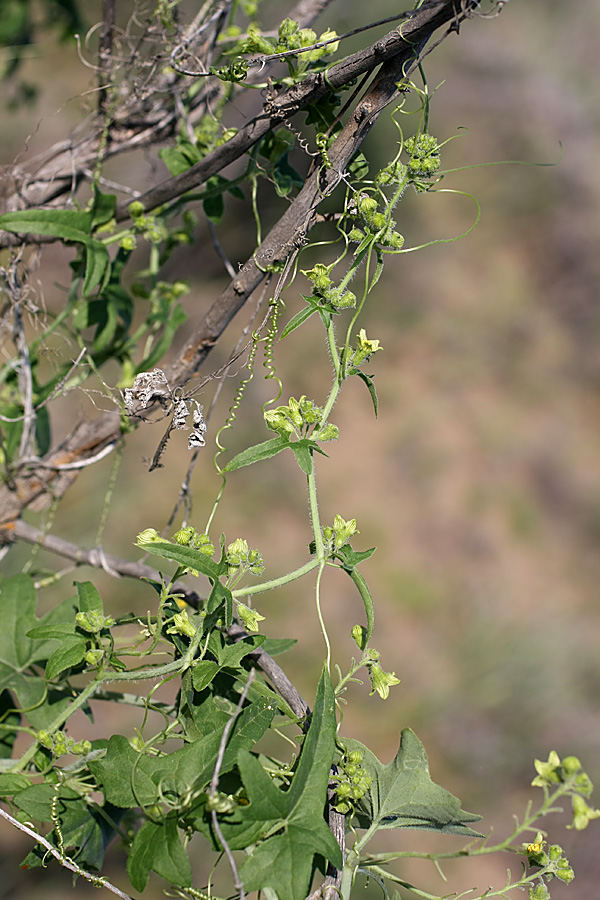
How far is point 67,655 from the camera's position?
737mm

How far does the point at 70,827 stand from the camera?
0.76m

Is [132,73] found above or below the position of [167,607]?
above

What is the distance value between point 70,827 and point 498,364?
4.63 metres

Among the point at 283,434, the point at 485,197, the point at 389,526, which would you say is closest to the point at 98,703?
the point at 389,526

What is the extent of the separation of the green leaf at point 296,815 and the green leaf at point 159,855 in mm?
59

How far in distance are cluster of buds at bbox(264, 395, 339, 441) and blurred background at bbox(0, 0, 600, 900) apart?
1737mm

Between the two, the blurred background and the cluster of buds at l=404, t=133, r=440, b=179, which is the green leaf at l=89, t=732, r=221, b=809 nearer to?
the cluster of buds at l=404, t=133, r=440, b=179

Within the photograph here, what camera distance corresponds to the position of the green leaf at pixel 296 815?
576 millimetres

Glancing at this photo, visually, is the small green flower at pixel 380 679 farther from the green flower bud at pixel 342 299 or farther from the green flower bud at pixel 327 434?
the green flower bud at pixel 342 299

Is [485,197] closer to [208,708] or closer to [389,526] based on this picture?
[389,526]

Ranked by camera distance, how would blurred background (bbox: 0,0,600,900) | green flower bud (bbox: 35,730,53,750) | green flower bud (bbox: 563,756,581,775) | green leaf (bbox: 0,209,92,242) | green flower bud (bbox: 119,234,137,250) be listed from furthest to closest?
blurred background (bbox: 0,0,600,900) < green flower bud (bbox: 119,234,137,250) < green leaf (bbox: 0,209,92,242) < green flower bud (bbox: 35,730,53,750) < green flower bud (bbox: 563,756,581,775)

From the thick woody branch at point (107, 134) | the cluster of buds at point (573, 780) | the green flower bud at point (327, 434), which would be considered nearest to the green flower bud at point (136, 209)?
the thick woody branch at point (107, 134)

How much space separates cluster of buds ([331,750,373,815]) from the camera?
0.64 meters

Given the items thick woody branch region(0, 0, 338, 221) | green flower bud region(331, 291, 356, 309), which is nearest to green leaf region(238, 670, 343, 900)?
green flower bud region(331, 291, 356, 309)
